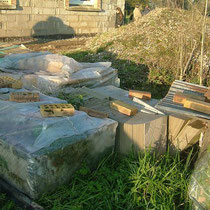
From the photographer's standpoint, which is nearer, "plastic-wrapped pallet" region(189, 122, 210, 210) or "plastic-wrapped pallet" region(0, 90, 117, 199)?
"plastic-wrapped pallet" region(189, 122, 210, 210)

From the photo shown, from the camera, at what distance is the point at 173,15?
30.5ft

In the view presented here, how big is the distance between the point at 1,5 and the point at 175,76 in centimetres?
759

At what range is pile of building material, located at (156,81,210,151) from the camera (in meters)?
3.16

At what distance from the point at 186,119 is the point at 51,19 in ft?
35.5

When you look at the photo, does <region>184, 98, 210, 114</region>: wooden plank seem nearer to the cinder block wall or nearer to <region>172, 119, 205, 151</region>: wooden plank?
<region>172, 119, 205, 151</region>: wooden plank

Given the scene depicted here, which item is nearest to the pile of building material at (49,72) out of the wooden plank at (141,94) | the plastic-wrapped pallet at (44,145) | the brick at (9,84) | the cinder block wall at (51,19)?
the brick at (9,84)

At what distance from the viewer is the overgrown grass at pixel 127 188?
2.54m

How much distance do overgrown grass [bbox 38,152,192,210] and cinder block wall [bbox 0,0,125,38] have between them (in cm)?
1004

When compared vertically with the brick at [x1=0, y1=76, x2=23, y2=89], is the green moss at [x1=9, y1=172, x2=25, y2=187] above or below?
below

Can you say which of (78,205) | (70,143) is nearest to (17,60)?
(70,143)

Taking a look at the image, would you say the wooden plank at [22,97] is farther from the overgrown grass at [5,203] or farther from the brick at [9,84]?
the overgrown grass at [5,203]

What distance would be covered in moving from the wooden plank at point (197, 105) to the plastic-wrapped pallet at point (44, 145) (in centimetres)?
80

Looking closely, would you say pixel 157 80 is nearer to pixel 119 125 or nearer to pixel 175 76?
pixel 175 76

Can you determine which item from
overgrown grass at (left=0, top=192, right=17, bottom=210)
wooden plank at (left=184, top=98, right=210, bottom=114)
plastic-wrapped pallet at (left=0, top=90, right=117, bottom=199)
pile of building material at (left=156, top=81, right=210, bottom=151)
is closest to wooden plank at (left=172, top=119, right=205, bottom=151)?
pile of building material at (left=156, top=81, right=210, bottom=151)
